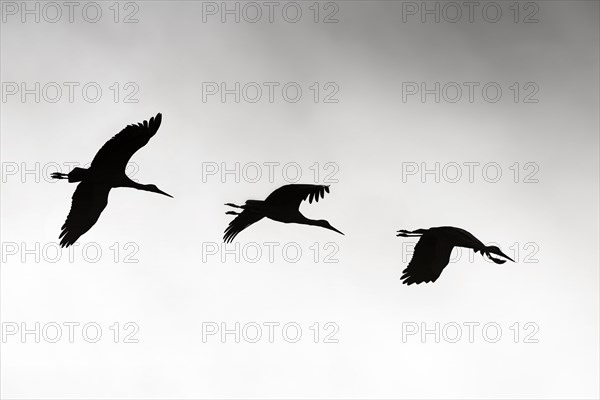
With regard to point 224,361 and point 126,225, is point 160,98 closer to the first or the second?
point 126,225

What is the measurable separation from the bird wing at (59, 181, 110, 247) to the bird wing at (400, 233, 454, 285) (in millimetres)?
1126

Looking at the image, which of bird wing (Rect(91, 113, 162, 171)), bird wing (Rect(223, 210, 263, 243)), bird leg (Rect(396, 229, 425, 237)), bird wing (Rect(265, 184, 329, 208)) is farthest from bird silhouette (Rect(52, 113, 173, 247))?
bird leg (Rect(396, 229, 425, 237))

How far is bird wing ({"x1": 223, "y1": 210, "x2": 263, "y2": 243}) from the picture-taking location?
8.50ft

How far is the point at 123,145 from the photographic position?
2395 millimetres

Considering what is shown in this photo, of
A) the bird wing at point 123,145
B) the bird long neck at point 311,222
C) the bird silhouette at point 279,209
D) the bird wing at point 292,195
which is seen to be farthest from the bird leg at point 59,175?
the bird long neck at point 311,222

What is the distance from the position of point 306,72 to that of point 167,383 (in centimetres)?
127

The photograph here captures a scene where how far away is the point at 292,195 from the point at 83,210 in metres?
0.75

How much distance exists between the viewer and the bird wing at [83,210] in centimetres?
248

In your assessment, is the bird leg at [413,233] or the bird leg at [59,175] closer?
the bird leg at [59,175]

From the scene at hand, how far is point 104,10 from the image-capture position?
2732 millimetres

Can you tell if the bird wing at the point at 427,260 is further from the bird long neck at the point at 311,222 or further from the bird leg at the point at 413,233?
the bird long neck at the point at 311,222

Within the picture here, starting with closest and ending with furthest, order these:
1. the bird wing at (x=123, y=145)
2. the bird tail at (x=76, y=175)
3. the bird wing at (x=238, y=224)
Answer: the bird wing at (x=123, y=145) < the bird tail at (x=76, y=175) < the bird wing at (x=238, y=224)

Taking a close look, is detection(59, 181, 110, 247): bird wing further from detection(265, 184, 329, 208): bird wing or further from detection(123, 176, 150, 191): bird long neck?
detection(265, 184, 329, 208): bird wing

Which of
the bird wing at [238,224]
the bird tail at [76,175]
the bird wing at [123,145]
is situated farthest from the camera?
the bird wing at [238,224]
